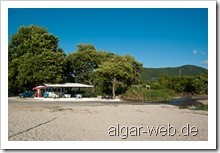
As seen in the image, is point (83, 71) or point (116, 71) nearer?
point (116, 71)

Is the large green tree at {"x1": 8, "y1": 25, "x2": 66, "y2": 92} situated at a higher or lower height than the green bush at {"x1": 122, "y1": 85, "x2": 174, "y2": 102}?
higher

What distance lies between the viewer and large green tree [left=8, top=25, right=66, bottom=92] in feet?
74.2

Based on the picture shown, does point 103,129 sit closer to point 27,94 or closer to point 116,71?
point 27,94

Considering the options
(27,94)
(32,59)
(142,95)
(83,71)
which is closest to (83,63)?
(83,71)

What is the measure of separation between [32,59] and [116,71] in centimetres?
734

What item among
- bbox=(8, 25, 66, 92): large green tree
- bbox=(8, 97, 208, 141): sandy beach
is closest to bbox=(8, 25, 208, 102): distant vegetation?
bbox=(8, 25, 66, 92): large green tree

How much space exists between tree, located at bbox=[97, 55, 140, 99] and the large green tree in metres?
3.68

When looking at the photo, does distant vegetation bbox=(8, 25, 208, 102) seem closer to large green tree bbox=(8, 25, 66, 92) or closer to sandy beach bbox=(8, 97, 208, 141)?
large green tree bbox=(8, 25, 66, 92)

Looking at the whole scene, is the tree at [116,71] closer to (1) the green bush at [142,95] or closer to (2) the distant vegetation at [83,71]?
(2) the distant vegetation at [83,71]

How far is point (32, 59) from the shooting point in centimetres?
2355

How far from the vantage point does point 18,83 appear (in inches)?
871

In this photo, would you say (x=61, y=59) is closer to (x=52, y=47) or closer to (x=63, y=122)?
(x=52, y=47)

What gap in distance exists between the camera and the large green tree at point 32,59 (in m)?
22.6

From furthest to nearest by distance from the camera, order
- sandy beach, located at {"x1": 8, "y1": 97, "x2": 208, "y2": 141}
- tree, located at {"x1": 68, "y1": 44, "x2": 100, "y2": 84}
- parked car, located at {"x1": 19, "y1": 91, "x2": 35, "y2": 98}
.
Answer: tree, located at {"x1": 68, "y1": 44, "x2": 100, "y2": 84} < parked car, located at {"x1": 19, "y1": 91, "x2": 35, "y2": 98} < sandy beach, located at {"x1": 8, "y1": 97, "x2": 208, "y2": 141}
